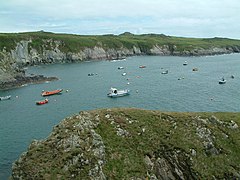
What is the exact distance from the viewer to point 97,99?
103562 millimetres

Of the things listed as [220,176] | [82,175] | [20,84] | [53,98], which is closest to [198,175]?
[220,176]

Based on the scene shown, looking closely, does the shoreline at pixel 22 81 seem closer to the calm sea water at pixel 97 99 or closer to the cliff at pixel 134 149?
the calm sea water at pixel 97 99

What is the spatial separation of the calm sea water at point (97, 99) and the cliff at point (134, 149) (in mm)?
17332

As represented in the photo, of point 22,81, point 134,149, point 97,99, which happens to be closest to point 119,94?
point 97,99

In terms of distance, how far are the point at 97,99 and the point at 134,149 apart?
229ft

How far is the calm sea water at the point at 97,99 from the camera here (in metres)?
67.8

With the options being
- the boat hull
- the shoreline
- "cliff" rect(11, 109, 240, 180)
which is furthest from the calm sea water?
"cliff" rect(11, 109, 240, 180)

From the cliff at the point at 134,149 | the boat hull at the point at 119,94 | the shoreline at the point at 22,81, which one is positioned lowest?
the shoreline at the point at 22,81

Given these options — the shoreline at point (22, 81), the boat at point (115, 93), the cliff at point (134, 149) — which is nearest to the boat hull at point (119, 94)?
the boat at point (115, 93)

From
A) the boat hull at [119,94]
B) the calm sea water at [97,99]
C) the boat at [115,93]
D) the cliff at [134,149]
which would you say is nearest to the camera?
the cliff at [134,149]

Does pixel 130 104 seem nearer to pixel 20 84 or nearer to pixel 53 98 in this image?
pixel 53 98

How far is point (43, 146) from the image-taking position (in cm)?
3412

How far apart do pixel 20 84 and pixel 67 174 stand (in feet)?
358

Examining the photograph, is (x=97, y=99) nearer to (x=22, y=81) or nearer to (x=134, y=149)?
(x=22, y=81)
